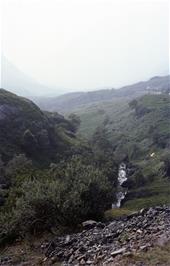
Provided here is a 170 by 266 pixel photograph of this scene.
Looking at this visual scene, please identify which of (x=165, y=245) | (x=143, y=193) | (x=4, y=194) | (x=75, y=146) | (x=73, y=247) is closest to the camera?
(x=165, y=245)

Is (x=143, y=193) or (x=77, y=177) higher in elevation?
(x=77, y=177)

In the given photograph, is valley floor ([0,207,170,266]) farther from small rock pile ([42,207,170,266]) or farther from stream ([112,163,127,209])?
stream ([112,163,127,209])

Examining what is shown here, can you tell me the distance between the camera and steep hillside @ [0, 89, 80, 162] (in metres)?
104

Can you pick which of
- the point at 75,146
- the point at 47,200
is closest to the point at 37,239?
the point at 47,200

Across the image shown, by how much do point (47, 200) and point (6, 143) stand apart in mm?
76409

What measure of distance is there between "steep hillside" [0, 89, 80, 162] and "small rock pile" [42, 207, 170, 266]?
227 feet

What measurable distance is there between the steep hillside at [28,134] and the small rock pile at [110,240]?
69339 millimetres

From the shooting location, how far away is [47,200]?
90.8 feet

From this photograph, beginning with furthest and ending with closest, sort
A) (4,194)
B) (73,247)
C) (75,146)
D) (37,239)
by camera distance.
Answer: (75,146) < (4,194) < (37,239) < (73,247)

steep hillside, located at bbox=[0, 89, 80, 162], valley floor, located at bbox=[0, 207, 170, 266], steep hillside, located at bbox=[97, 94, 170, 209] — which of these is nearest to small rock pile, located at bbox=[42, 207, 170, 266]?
valley floor, located at bbox=[0, 207, 170, 266]

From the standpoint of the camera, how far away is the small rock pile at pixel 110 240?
20.1m

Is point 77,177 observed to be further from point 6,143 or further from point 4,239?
point 6,143

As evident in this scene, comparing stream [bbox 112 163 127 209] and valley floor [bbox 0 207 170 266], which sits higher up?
valley floor [bbox 0 207 170 266]

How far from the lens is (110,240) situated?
72.9 ft
